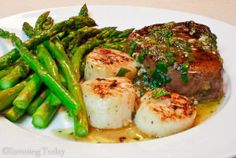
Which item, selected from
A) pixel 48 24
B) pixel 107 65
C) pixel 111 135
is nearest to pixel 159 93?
pixel 111 135

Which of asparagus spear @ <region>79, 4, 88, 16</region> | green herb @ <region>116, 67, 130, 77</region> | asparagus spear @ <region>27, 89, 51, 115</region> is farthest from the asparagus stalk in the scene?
asparagus spear @ <region>79, 4, 88, 16</region>

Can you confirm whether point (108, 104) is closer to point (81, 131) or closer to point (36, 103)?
point (81, 131)

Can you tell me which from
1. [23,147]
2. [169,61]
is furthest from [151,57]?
[23,147]

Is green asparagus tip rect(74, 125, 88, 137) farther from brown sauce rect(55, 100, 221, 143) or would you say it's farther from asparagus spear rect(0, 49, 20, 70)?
asparagus spear rect(0, 49, 20, 70)

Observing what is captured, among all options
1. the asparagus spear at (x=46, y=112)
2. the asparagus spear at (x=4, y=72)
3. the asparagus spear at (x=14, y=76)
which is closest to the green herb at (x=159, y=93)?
the asparagus spear at (x=46, y=112)

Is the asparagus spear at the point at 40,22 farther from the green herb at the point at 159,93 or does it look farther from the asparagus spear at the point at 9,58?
the green herb at the point at 159,93

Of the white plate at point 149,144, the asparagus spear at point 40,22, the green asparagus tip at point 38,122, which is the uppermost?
the asparagus spear at point 40,22
